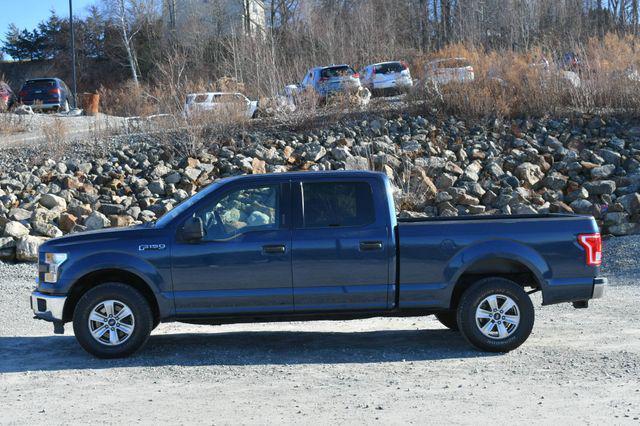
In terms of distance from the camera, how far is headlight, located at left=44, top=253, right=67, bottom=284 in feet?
28.0

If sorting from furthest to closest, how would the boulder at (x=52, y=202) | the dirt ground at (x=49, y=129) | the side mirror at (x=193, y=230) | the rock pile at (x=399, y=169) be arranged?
1. the dirt ground at (x=49, y=129)
2. the rock pile at (x=399, y=169)
3. the boulder at (x=52, y=202)
4. the side mirror at (x=193, y=230)

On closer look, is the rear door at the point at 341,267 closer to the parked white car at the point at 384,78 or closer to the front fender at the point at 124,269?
Answer: the front fender at the point at 124,269

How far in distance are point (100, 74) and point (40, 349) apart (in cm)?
5834

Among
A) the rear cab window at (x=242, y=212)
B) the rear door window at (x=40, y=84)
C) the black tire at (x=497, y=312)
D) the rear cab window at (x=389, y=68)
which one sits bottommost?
the black tire at (x=497, y=312)

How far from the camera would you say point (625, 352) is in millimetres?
8656

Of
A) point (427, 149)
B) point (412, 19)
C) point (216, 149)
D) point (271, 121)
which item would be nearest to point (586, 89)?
point (427, 149)

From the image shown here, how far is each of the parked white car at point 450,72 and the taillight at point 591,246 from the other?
19172mm

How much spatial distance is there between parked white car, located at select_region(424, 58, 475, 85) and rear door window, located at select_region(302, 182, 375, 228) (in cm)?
1930

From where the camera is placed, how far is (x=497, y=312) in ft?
28.4

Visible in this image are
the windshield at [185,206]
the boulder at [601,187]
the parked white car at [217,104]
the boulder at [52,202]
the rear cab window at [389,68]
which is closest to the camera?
the windshield at [185,206]

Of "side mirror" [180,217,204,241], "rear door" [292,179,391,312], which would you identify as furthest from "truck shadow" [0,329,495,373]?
"side mirror" [180,217,204,241]

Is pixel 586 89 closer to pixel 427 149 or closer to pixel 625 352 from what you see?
pixel 427 149

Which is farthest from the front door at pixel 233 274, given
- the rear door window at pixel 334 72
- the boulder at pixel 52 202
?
the rear door window at pixel 334 72

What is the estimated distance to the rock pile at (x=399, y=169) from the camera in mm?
19203
